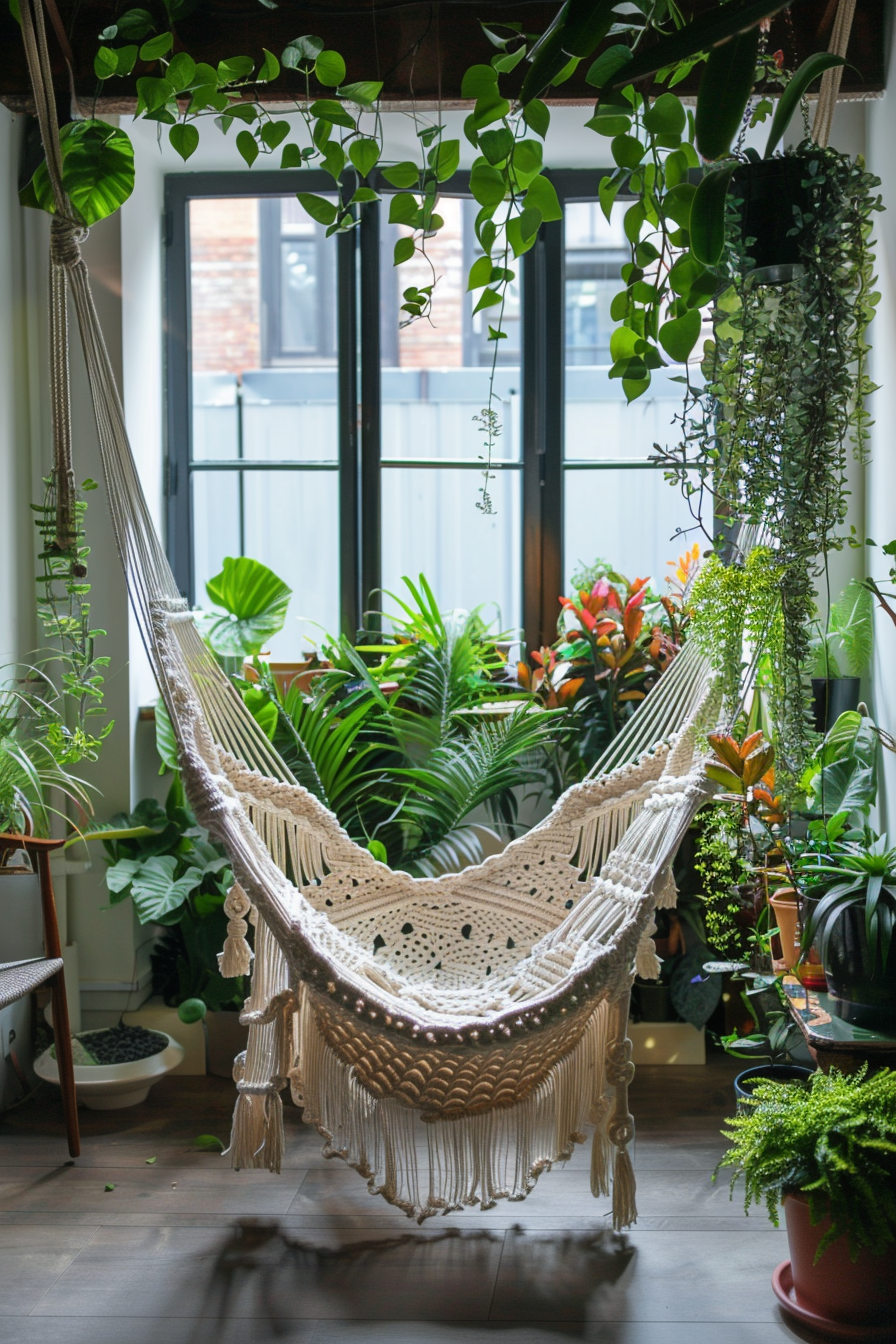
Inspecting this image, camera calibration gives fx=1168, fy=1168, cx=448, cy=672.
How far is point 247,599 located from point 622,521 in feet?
3.19

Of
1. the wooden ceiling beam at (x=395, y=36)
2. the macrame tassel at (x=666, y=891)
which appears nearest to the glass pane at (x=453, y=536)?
the wooden ceiling beam at (x=395, y=36)

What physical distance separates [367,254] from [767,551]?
169cm

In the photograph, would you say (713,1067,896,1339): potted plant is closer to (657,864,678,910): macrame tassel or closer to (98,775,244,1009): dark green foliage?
(657,864,678,910): macrame tassel

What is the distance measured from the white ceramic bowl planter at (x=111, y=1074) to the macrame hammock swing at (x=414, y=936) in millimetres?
509

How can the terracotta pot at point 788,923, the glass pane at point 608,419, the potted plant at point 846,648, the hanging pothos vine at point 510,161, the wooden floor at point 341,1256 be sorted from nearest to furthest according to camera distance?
the hanging pothos vine at point 510,161 → the wooden floor at point 341,1256 → the terracotta pot at point 788,923 → the potted plant at point 846,648 → the glass pane at point 608,419

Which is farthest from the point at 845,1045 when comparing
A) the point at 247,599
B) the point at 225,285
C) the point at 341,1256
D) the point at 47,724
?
the point at 225,285

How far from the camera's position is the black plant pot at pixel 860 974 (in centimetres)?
165

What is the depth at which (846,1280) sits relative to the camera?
154cm

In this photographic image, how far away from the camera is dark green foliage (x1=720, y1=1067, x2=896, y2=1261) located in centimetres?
147

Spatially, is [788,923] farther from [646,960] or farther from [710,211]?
[710,211]

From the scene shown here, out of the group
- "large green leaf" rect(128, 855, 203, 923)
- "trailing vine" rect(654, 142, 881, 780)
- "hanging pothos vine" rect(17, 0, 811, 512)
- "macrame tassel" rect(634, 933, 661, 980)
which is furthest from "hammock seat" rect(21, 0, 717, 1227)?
"large green leaf" rect(128, 855, 203, 923)

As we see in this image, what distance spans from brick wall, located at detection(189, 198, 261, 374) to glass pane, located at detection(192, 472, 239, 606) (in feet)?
0.94

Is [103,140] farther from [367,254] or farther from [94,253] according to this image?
[367,254]

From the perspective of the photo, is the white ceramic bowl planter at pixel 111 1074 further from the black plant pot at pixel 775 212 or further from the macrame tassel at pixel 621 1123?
the black plant pot at pixel 775 212
